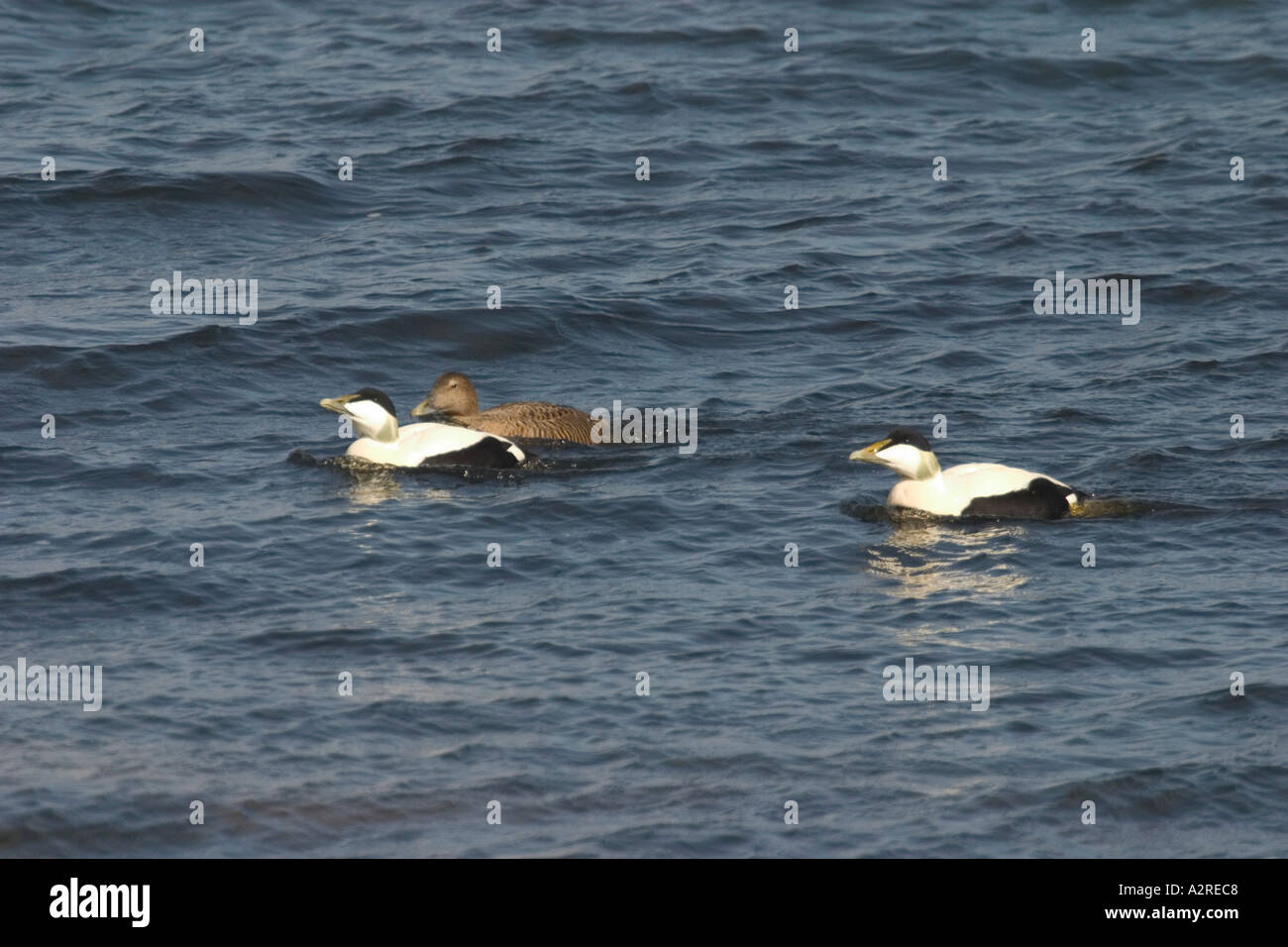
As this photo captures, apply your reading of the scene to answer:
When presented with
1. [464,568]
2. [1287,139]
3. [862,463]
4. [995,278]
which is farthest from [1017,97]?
[464,568]

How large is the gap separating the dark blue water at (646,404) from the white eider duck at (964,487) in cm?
28

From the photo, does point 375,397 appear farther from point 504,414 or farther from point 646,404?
point 646,404

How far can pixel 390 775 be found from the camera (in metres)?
8.22

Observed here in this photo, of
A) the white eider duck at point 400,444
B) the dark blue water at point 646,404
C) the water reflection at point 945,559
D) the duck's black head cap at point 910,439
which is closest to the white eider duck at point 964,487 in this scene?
the duck's black head cap at point 910,439

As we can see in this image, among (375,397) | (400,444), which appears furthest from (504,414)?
(375,397)

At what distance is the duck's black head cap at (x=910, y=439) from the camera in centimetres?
1213

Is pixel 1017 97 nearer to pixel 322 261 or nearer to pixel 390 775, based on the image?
pixel 322 261

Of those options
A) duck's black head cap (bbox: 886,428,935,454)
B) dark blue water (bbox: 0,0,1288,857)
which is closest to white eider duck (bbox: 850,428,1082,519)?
duck's black head cap (bbox: 886,428,935,454)

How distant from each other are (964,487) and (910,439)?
0.47m

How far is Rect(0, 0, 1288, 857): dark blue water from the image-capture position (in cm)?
824

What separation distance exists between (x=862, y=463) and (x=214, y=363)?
5.47 m

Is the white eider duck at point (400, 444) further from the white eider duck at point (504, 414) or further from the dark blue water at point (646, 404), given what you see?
the white eider duck at point (504, 414)

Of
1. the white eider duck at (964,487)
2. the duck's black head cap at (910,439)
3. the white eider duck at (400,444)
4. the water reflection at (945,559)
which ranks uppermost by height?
the white eider duck at (400,444)

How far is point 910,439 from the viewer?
12.1 m
